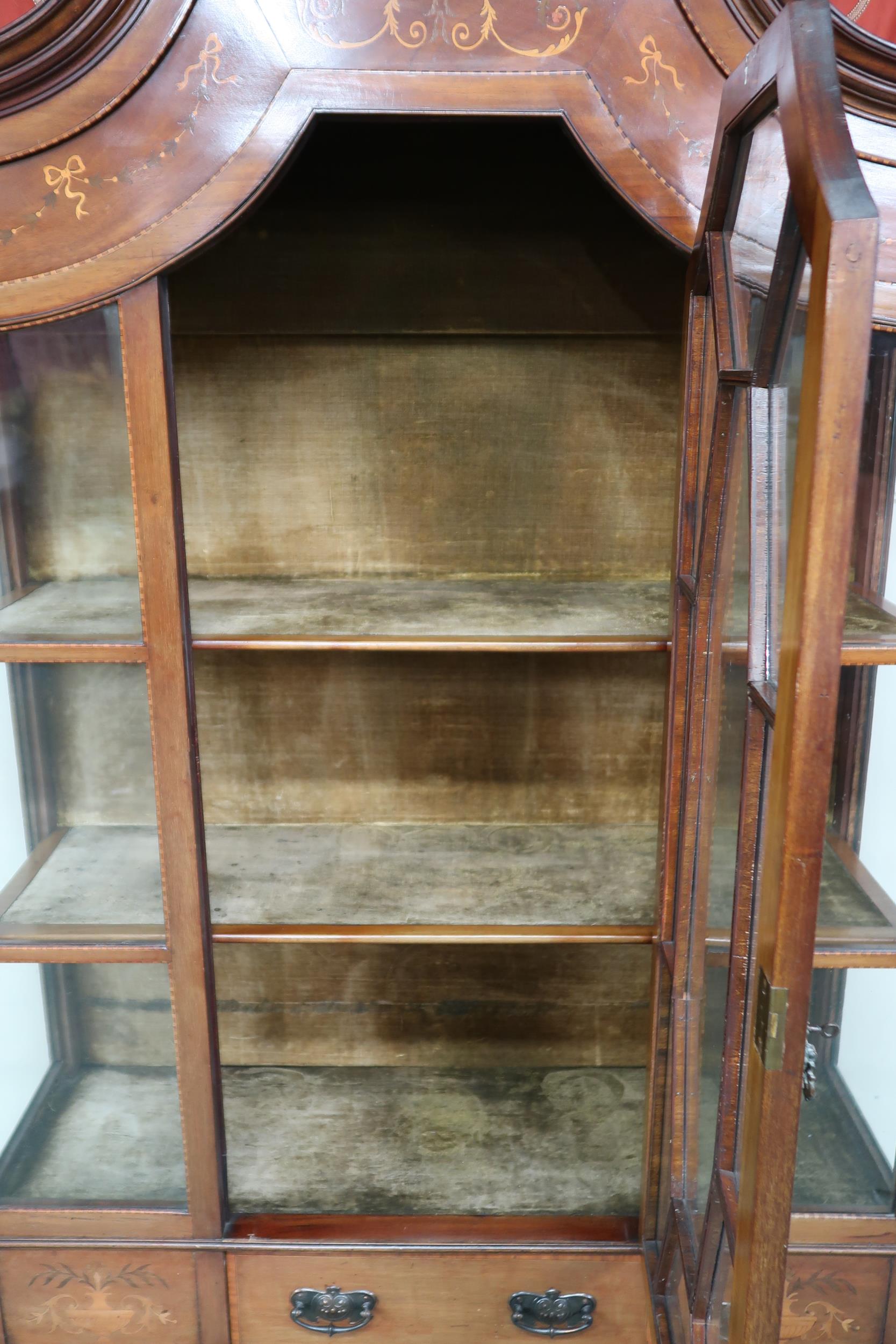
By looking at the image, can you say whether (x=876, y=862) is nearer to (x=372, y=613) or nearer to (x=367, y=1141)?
(x=372, y=613)

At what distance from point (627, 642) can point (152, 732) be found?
60 cm

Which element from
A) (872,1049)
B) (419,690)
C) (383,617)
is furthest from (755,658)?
(419,690)

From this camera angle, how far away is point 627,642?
1.29 meters

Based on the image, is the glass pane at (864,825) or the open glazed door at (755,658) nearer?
the open glazed door at (755,658)

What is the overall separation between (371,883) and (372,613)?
414 mm

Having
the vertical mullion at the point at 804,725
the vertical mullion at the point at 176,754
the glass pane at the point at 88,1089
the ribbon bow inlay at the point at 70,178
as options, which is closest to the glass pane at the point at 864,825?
the vertical mullion at the point at 804,725

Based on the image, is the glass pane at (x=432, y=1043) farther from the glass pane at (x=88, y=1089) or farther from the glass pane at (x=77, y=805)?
the glass pane at (x=77, y=805)

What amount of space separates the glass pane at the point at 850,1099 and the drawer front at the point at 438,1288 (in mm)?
365

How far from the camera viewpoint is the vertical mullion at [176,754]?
1148mm

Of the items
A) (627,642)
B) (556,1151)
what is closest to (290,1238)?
(556,1151)

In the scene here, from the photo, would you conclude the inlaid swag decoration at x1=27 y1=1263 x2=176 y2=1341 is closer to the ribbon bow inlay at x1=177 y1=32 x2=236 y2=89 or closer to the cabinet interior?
the cabinet interior

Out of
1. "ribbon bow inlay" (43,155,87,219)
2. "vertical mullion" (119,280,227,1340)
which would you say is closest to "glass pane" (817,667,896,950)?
"vertical mullion" (119,280,227,1340)

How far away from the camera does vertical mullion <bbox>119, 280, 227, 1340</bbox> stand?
1.15m

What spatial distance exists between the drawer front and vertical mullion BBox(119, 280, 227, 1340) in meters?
0.05
